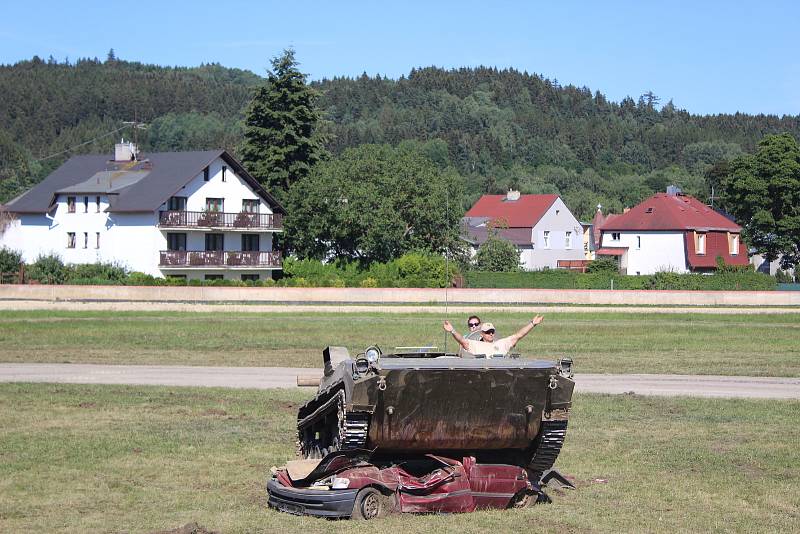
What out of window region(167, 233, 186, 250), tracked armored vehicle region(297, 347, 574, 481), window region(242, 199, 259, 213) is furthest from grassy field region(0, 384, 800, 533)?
window region(242, 199, 259, 213)

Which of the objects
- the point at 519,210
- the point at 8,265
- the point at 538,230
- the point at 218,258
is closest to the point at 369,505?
the point at 218,258

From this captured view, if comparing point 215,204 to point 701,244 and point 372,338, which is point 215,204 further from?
point 372,338

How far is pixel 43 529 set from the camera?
11.6 m

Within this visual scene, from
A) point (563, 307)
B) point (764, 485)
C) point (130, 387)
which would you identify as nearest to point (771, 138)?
point (563, 307)

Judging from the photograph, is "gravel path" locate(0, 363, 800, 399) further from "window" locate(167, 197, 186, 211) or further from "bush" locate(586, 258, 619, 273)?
"bush" locate(586, 258, 619, 273)

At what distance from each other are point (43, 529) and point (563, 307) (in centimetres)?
5089

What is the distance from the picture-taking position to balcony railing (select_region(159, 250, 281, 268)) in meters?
76.9

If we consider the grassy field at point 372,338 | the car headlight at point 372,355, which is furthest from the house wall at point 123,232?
the car headlight at point 372,355

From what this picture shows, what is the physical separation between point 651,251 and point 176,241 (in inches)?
1609

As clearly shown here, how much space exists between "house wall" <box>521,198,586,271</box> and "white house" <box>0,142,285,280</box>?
33.3 metres

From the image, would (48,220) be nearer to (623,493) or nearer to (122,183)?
(122,183)

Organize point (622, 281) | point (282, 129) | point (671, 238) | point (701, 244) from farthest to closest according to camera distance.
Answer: point (701, 244), point (671, 238), point (282, 129), point (622, 281)

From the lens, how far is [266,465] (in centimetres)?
1572

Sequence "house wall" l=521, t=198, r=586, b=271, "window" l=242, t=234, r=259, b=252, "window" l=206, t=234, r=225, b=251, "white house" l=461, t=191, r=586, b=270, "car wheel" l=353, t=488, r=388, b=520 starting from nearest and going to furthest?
"car wheel" l=353, t=488, r=388, b=520 → "window" l=206, t=234, r=225, b=251 → "window" l=242, t=234, r=259, b=252 → "white house" l=461, t=191, r=586, b=270 → "house wall" l=521, t=198, r=586, b=271
